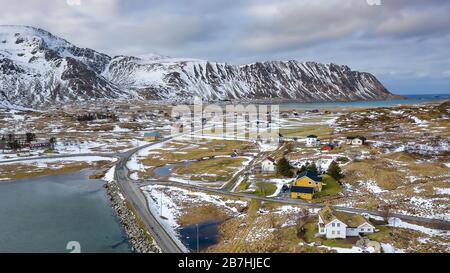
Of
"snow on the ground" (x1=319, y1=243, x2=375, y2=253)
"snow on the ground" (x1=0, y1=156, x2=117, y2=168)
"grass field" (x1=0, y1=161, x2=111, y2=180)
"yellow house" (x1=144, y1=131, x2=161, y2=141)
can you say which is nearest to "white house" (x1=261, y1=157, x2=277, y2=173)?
"snow on the ground" (x1=319, y1=243, x2=375, y2=253)

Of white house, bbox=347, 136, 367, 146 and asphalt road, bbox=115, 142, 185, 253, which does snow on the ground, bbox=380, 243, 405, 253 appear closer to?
asphalt road, bbox=115, 142, 185, 253

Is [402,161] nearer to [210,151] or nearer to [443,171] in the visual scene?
[443,171]

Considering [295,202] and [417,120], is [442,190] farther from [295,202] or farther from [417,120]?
[417,120]

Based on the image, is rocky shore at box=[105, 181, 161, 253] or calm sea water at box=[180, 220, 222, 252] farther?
calm sea water at box=[180, 220, 222, 252]

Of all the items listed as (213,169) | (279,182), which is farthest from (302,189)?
(213,169)

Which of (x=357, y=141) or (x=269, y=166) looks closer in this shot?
(x=269, y=166)

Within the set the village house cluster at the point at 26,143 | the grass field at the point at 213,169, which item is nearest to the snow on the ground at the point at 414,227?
the grass field at the point at 213,169

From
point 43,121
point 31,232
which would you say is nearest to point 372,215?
point 31,232
